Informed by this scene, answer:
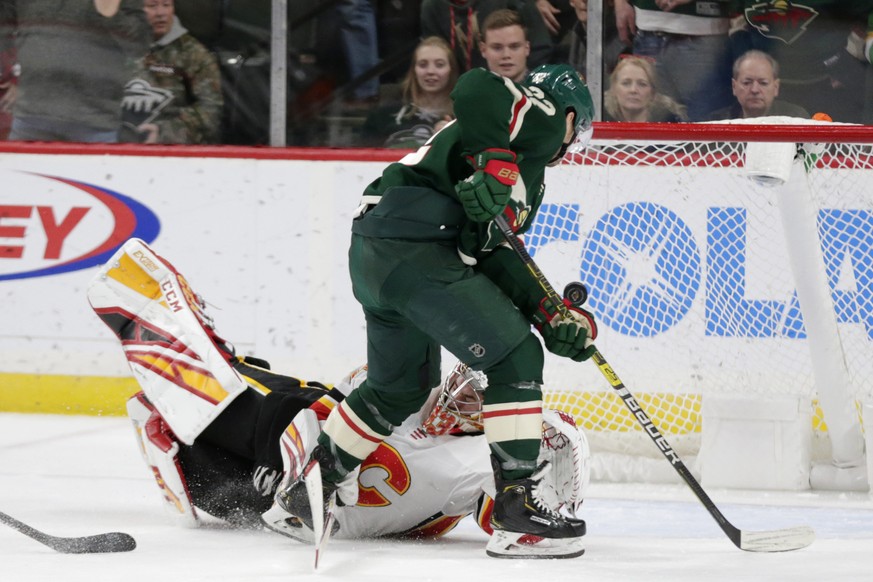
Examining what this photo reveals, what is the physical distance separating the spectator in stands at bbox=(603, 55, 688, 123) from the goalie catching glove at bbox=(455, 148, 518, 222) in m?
2.45

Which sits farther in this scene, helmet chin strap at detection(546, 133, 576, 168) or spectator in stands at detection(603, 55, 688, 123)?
spectator in stands at detection(603, 55, 688, 123)

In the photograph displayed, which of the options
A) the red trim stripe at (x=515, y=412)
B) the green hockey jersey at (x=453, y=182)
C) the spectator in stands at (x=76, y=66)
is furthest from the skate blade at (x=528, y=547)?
the spectator in stands at (x=76, y=66)

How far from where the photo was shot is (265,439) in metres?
2.81

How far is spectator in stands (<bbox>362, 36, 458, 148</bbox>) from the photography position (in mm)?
4934

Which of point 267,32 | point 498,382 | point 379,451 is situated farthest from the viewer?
point 267,32

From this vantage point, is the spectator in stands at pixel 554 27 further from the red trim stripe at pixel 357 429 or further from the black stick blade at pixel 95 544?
the black stick blade at pixel 95 544

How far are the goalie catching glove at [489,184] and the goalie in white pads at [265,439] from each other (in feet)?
1.65

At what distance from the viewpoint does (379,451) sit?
2691 millimetres

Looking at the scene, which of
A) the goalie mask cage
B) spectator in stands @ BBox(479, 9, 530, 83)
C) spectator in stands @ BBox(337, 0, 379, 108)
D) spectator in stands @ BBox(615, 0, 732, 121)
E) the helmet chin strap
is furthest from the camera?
spectator in stands @ BBox(337, 0, 379, 108)

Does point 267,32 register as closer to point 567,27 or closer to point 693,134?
point 567,27

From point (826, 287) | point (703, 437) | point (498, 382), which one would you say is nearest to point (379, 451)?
point (498, 382)

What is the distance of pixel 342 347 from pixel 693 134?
5.12ft

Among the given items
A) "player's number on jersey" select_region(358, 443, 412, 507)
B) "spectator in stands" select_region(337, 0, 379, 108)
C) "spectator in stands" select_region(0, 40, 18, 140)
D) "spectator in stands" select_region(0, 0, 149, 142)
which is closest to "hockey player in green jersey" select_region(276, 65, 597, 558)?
"player's number on jersey" select_region(358, 443, 412, 507)

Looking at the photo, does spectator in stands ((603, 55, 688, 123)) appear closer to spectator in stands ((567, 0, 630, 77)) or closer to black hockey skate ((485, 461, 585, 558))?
spectator in stands ((567, 0, 630, 77))
